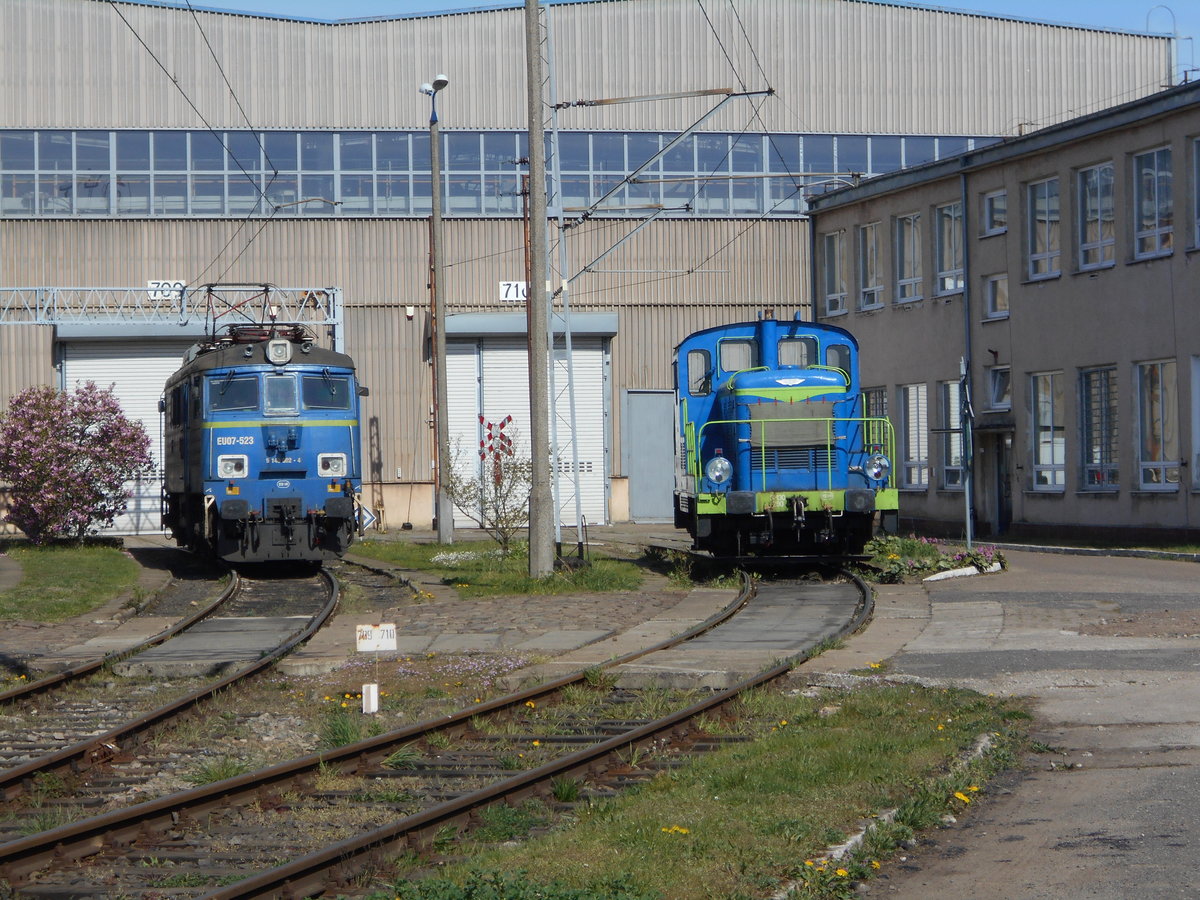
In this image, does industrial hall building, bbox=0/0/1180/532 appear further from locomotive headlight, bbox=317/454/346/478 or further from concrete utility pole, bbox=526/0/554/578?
concrete utility pole, bbox=526/0/554/578

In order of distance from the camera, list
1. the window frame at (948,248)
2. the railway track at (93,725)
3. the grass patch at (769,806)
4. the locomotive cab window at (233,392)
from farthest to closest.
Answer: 1. the window frame at (948,248)
2. the locomotive cab window at (233,392)
3. the railway track at (93,725)
4. the grass patch at (769,806)

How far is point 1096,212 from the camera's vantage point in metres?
28.4

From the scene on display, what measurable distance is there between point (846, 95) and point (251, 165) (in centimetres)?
1763

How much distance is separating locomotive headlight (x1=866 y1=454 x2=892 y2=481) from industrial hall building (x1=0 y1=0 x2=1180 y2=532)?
1392 centimetres

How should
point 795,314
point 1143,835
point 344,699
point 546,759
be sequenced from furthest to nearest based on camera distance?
point 795,314 → point 344,699 → point 546,759 → point 1143,835

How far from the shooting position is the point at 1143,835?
6.80 metres

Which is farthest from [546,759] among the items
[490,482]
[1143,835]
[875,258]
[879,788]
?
[875,258]

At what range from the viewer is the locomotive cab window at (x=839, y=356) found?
826 inches

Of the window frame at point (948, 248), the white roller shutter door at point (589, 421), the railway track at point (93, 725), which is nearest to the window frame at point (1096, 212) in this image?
the window frame at point (948, 248)

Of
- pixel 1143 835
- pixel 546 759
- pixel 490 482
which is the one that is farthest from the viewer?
pixel 490 482

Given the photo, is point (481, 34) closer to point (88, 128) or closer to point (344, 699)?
point (88, 128)

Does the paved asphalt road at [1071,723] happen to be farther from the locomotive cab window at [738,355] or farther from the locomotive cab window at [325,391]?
the locomotive cab window at [325,391]

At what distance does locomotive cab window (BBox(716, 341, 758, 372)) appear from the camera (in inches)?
824

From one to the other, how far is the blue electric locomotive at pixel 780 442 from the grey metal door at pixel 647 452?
61.1ft
